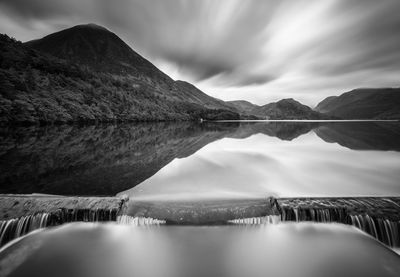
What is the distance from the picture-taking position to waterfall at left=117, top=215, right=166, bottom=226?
7.68 metres

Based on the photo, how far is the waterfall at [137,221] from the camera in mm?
7676

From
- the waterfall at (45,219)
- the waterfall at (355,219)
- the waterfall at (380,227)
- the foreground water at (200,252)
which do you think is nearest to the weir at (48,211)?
the waterfall at (45,219)

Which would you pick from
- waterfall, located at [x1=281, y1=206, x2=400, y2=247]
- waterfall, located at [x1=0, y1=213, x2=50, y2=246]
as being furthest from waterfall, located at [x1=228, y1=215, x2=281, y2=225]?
waterfall, located at [x1=0, y1=213, x2=50, y2=246]

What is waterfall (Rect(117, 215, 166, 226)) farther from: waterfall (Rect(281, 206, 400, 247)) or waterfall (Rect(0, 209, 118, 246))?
waterfall (Rect(281, 206, 400, 247))

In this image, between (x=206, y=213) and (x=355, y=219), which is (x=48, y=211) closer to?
(x=206, y=213)

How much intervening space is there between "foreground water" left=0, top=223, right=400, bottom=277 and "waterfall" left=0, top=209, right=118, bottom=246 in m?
0.32

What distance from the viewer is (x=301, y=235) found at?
699 centimetres

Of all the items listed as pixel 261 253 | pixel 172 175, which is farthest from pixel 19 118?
pixel 261 253

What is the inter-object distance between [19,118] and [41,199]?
6155 cm

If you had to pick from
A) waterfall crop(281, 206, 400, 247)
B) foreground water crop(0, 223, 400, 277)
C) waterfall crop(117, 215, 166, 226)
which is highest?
waterfall crop(281, 206, 400, 247)

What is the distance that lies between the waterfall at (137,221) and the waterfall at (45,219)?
0.25 m

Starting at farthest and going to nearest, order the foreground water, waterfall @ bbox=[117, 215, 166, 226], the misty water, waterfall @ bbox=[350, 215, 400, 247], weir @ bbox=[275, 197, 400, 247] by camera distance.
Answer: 1. waterfall @ bbox=[117, 215, 166, 226]
2. weir @ bbox=[275, 197, 400, 247]
3. waterfall @ bbox=[350, 215, 400, 247]
4. the misty water
5. the foreground water

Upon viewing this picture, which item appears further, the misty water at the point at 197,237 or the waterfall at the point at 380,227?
the waterfall at the point at 380,227

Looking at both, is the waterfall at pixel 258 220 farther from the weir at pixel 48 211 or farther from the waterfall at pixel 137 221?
the weir at pixel 48 211
